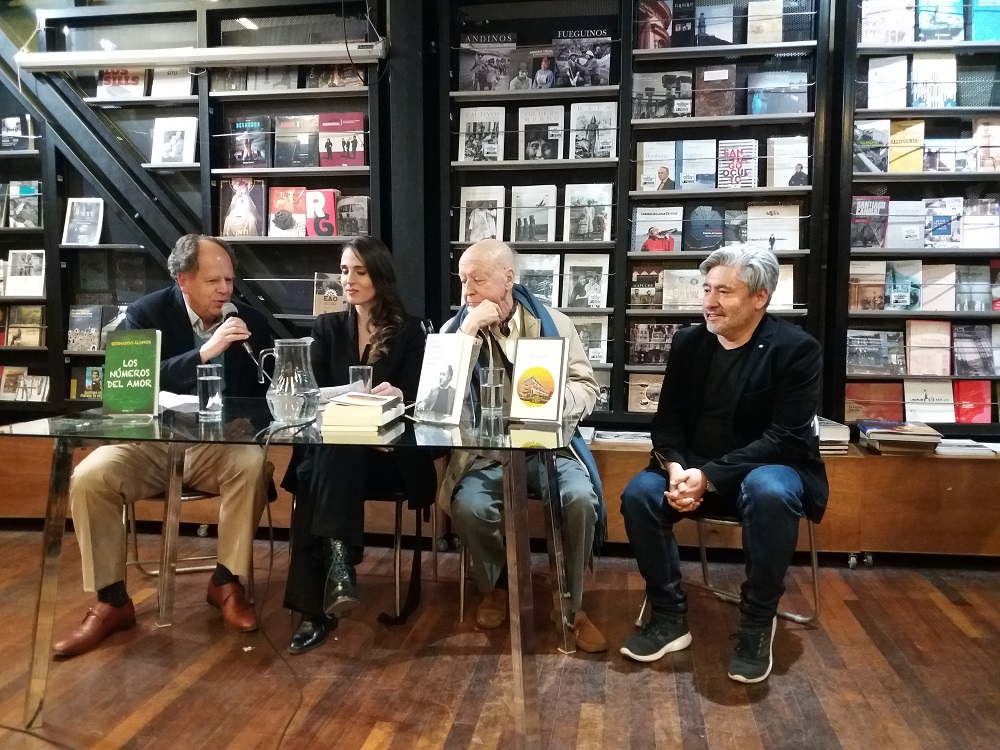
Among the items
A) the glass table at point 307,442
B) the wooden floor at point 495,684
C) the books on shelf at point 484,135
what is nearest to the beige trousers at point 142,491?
the glass table at point 307,442

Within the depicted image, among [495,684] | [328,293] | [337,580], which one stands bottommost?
[495,684]

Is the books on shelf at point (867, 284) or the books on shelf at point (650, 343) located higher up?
the books on shelf at point (867, 284)

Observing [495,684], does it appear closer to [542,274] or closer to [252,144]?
[542,274]

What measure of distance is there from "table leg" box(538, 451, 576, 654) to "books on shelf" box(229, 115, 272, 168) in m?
2.30

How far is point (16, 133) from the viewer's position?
3.74 metres

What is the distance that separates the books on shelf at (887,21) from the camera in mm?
3082

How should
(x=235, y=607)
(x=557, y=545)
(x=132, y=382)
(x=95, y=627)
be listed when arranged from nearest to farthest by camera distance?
(x=132, y=382), (x=557, y=545), (x=95, y=627), (x=235, y=607)

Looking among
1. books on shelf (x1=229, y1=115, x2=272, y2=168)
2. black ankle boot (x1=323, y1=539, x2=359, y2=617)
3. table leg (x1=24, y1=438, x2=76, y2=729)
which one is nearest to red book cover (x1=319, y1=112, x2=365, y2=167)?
books on shelf (x1=229, y1=115, x2=272, y2=168)

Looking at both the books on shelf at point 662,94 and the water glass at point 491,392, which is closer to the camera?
the water glass at point 491,392

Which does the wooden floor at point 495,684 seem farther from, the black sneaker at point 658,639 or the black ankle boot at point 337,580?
the black ankle boot at point 337,580

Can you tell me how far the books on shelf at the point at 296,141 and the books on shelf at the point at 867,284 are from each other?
256 cm

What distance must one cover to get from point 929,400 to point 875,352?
320 mm

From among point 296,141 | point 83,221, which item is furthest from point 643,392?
point 83,221

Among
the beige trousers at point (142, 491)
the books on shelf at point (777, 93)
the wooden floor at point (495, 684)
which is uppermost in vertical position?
the books on shelf at point (777, 93)
